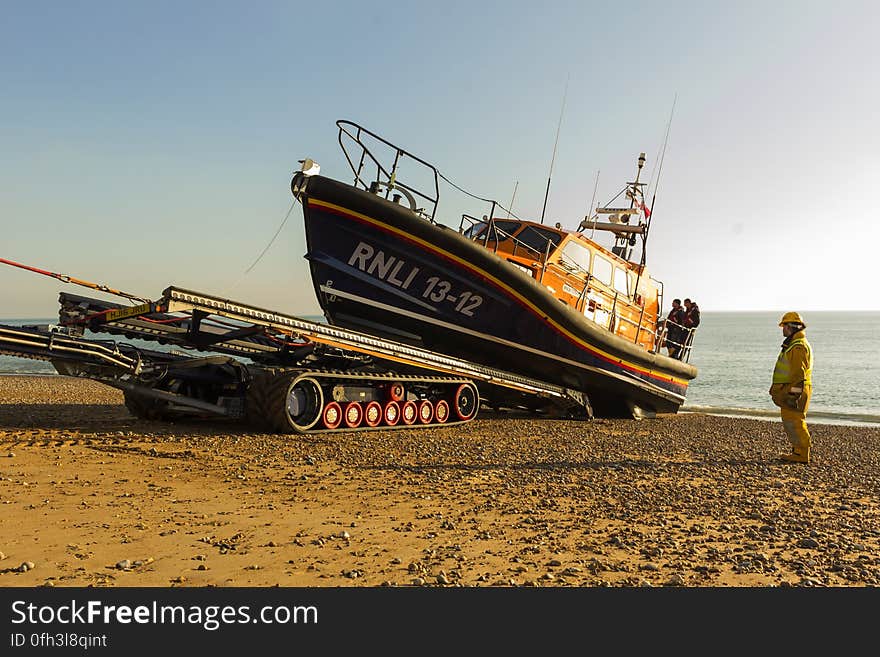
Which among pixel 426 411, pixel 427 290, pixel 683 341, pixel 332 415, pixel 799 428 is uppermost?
pixel 683 341

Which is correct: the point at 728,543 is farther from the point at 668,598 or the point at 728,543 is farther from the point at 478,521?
A: the point at 478,521

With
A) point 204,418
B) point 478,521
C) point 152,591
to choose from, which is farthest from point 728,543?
point 204,418

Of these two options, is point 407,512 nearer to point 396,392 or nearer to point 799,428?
point 396,392

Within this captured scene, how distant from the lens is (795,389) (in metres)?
8.41

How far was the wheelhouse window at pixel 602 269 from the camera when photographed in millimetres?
12094

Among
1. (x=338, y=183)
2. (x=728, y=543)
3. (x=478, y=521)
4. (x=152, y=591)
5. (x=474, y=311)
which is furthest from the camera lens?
(x=474, y=311)

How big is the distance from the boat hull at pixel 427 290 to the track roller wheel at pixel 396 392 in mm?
1046

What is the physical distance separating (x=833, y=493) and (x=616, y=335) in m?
5.89

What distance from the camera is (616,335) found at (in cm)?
1206

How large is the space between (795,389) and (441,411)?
5.34 m

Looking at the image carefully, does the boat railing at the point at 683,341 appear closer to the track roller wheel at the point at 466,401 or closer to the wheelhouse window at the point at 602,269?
the wheelhouse window at the point at 602,269

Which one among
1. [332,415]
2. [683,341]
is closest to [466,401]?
[332,415]

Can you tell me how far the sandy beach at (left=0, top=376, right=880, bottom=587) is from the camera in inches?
142

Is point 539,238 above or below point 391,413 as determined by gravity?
above
